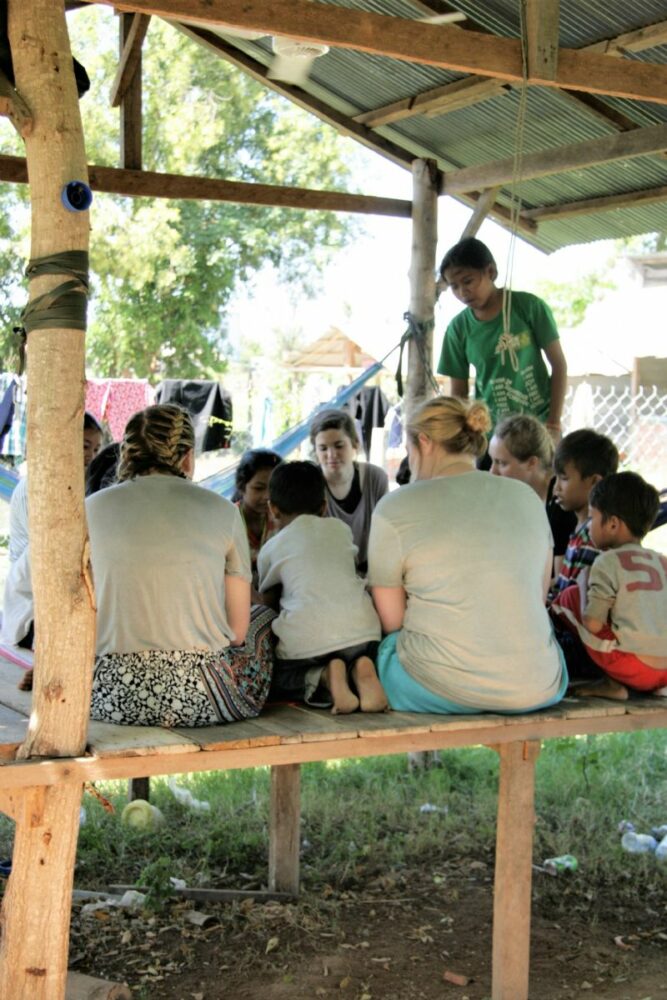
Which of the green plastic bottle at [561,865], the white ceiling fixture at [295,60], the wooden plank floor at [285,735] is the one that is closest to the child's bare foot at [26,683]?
the wooden plank floor at [285,735]

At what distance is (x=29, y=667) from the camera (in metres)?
3.54

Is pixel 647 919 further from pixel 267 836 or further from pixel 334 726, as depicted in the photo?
pixel 334 726

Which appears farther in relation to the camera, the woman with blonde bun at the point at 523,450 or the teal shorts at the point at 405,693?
the woman with blonde bun at the point at 523,450

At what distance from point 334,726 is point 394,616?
36cm

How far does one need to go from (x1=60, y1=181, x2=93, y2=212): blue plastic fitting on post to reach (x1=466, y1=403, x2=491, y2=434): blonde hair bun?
1.12 m

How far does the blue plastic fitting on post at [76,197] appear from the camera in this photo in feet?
8.41

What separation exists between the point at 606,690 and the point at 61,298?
1953mm

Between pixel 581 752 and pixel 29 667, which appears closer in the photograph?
pixel 29 667

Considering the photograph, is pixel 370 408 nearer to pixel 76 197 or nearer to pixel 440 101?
pixel 440 101

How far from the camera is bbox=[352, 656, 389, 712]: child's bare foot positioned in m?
3.19

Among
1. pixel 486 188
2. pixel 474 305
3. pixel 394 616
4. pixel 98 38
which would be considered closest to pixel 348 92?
pixel 486 188

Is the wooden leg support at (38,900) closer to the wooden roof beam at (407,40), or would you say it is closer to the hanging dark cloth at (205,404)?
the wooden roof beam at (407,40)

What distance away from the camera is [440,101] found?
517 cm

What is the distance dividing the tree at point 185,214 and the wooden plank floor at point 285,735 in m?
15.3
